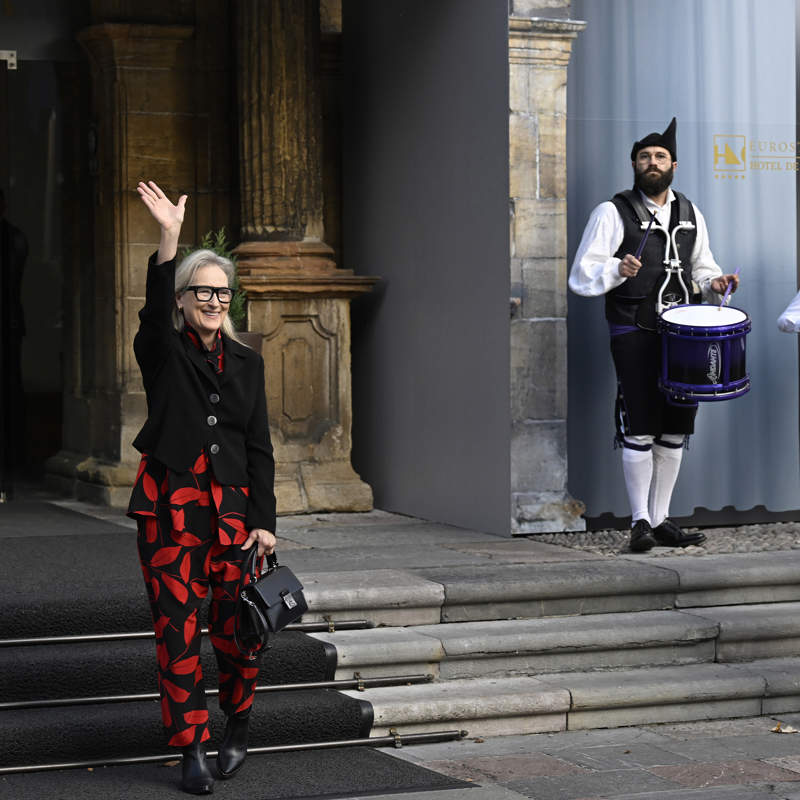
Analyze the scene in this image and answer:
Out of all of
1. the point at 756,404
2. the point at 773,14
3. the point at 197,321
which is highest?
the point at 773,14

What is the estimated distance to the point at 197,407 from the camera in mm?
5668

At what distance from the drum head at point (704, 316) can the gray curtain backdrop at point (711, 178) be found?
1.15 meters

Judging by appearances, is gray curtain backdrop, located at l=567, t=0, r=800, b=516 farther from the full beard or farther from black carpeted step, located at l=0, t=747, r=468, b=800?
black carpeted step, located at l=0, t=747, r=468, b=800

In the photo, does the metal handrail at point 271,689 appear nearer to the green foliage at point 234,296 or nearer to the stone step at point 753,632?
the stone step at point 753,632

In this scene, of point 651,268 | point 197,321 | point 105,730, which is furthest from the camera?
point 651,268

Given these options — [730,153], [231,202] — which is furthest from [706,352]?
[231,202]

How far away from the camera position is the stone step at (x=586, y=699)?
6.66 meters

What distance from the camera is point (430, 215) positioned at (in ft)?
32.9

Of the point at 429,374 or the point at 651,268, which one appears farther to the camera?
the point at 429,374

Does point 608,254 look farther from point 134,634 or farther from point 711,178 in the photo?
point 134,634

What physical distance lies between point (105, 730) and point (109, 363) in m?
5.21

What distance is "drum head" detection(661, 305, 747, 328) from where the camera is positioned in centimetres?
818

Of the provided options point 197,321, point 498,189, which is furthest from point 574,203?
A: point 197,321

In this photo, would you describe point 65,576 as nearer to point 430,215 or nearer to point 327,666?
point 327,666
